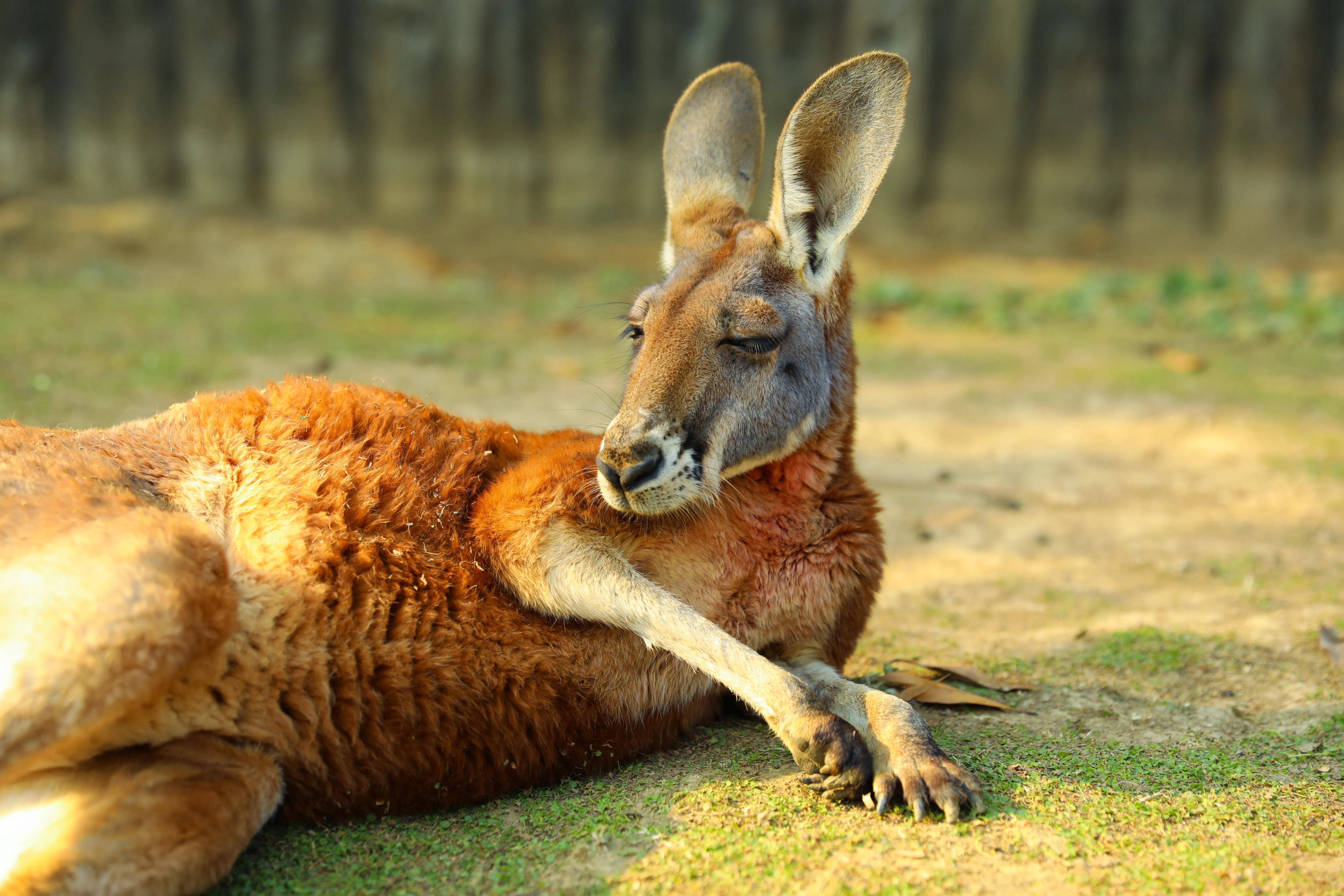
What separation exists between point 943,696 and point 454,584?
119 centimetres

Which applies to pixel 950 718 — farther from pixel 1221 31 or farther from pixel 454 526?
pixel 1221 31

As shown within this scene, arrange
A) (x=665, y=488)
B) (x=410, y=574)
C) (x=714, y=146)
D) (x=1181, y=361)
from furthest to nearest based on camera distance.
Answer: (x=1181, y=361) → (x=714, y=146) → (x=665, y=488) → (x=410, y=574)

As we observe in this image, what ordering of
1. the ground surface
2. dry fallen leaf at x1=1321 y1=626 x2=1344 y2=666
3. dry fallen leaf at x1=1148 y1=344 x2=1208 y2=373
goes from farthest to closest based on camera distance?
dry fallen leaf at x1=1148 y1=344 x2=1208 y2=373, dry fallen leaf at x1=1321 y1=626 x2=1344 y2=666, the ground surface

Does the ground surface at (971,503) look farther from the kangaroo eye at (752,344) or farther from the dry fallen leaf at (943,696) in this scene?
the kangaroo eye at (752,344)

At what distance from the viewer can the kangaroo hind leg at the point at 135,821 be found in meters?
1.85

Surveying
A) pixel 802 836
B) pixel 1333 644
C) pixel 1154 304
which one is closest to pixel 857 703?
pixel 802 836

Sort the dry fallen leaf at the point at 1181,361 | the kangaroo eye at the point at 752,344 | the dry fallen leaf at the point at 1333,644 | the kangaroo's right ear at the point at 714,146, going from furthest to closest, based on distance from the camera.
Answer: the dry fallen leaf at the point at 1181,361 → the kangaroo's right ear at the point at 714,146 → the dry fallen leaf at the point at 1333,644 → the kangaroo eye at the point at 752,344

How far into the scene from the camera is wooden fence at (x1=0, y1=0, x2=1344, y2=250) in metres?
8.00

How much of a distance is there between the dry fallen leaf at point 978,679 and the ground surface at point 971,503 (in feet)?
0.30

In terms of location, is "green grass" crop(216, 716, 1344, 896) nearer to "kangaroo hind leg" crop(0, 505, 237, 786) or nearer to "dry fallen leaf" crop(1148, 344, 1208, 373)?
"kangaroo hind leg" crop(0, 505, 237, 786)

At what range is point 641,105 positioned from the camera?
843cm

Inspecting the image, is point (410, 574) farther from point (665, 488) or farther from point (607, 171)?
point (607, 171)

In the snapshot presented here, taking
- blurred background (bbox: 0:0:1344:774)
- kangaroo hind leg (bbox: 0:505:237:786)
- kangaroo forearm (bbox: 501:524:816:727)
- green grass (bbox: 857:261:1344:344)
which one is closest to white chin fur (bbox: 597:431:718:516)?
kangaroo forearm (bbox: 501:524:816:727)

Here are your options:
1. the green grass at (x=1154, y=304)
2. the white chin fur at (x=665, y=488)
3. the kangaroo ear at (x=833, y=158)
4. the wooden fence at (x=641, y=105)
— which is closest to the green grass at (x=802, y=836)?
the white chin fur at (x=665, y=488)
